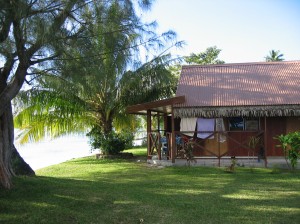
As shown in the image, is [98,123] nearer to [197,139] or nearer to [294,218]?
[197,139]

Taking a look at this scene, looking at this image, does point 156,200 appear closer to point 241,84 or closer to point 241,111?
point 241,111

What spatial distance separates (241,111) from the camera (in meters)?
13.9

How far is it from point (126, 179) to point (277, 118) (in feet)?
23.2

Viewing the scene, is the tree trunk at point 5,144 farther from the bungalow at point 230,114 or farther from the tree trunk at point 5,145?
the bungalow at point 230,114

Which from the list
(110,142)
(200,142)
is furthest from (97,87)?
(110,142)

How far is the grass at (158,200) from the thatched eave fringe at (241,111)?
2861mm

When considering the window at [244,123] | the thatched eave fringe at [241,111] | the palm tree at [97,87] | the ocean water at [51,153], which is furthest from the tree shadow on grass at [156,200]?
the ocean water at [51,153]

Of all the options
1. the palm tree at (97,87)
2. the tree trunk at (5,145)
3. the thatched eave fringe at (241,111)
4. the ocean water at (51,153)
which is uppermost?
the palm tree at (97,87)

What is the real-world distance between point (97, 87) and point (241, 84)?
360 inches

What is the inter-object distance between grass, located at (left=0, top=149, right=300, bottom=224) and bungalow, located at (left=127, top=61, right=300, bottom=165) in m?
2.87

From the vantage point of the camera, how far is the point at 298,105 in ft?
45.2

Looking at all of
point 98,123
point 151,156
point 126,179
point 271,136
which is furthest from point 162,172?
point 98,123

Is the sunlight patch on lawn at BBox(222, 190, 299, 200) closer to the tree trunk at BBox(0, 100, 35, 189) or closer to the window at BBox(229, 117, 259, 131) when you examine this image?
the tree trunk at BBox(0, 100, 35, 189)

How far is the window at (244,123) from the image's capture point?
15.2 metres
